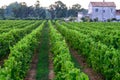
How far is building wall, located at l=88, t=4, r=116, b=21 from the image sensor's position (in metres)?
117

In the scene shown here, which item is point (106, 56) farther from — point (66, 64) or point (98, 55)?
point (66, 64)

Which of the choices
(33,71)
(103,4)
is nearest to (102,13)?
(103,4)

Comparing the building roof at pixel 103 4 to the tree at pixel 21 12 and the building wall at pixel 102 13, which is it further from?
the tree at pixel 21 12

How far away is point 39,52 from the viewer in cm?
2641

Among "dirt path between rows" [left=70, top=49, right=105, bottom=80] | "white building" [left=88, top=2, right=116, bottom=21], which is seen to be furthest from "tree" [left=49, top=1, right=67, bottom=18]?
"dirt path between rows" [left=70, top=49, right=105, bottom=80]

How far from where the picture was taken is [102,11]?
387 feet

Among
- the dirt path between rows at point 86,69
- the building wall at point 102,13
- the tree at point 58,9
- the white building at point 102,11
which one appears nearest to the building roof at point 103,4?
the white building at point 102,11

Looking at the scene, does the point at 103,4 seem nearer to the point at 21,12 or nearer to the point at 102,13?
the point at 102,13

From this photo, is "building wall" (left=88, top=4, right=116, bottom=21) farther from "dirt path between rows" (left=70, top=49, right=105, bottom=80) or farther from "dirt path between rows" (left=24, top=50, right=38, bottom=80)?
"dirt path between rows" (left=24, top=50, right=38, bottom=80)

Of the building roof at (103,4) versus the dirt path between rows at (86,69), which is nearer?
the dirt path between rows at (86,69)

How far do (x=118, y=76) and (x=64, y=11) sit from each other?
5787 inches

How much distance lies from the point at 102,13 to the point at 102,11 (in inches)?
34.0

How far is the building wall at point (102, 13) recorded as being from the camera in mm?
117125

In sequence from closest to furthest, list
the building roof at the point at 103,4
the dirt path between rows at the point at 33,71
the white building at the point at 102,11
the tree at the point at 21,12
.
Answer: the dirt path between rows at the point at 33,71 → the white building at the point at 102,11 → the building roof at the point at 103,4 → the tree at the point at 21,12
